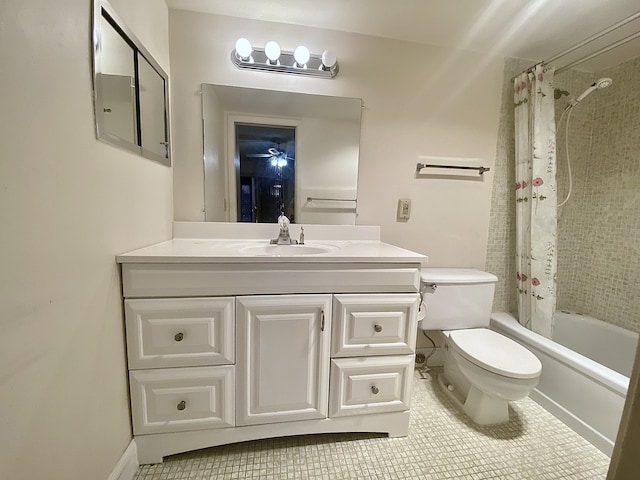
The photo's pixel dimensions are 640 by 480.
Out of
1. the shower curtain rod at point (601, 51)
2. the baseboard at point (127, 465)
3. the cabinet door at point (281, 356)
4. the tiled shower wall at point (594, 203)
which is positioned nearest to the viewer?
the baseboard at point (127, 465)

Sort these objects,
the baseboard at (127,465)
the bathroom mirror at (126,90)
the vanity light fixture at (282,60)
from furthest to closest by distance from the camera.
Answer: the vanity light fixture at (282,60)
the baseboard at (127,465)
the bathroom mirror at (126,90)

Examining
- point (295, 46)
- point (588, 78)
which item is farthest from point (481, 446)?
point (588, 78)

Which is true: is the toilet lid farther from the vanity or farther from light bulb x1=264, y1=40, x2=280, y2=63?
light bulb x1=264, y1=40, x2=280, y2=63

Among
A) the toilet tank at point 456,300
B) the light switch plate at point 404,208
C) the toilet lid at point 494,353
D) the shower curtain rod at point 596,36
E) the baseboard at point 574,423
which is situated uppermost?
the shower curtain rod at point 596,36

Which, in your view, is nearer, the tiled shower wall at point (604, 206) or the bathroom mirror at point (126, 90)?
the bathroom mirror at point (126, 90)

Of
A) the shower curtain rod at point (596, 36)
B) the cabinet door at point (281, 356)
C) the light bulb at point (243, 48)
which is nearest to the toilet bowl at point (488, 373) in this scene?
the cabinet door at point (281, 356)

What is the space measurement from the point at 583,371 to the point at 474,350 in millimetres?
512

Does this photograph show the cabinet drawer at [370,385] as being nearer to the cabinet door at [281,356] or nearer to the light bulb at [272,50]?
the cabinet door at [281,356]

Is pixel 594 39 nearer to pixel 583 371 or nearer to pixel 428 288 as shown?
pixel 428 288

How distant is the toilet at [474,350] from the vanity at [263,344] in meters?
0.36

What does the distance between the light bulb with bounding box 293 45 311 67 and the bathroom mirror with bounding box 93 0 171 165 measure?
69 centimetres

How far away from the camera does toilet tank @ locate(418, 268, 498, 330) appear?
1582 mm

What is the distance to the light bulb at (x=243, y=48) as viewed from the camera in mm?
1415

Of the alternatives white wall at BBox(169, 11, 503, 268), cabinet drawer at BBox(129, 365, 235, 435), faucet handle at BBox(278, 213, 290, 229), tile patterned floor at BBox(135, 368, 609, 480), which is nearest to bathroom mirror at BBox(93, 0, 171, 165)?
white wall at BBox(169, 11, 503, 268)
